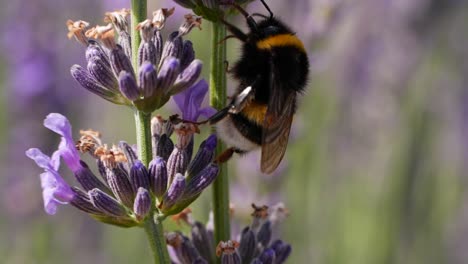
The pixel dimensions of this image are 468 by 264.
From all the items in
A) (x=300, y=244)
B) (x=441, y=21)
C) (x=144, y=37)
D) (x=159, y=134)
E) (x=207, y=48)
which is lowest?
(x=300, y=244)

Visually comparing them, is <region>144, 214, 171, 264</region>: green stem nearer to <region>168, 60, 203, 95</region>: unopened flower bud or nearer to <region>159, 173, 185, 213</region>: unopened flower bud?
<region>159, 173, 185, 213</region>: unopened flower bud

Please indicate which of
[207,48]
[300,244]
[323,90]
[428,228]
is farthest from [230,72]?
[323,90]

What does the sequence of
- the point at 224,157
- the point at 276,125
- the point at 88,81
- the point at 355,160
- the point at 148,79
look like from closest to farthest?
the point at 148,79 < the point at 88,81 < the point at 224,157 < the point at 276,125 < the point at 355,160

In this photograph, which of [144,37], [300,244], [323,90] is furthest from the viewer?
[323,90]

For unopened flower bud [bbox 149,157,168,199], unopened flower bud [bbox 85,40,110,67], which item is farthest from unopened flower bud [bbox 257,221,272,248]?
unopened flower bud [bbox 85,40,110,67]

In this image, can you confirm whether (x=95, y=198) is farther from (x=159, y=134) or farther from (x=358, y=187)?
(x=358, y=187)

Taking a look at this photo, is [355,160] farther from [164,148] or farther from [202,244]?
[164,148]

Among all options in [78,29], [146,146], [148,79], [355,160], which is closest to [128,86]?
[148,79]
